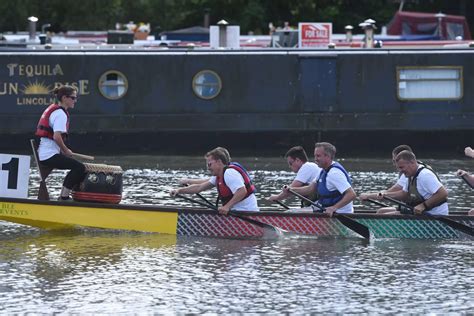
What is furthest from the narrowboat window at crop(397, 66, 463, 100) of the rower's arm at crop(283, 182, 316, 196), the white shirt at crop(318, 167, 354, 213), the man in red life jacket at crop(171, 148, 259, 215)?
the man in red life jacket at crop(171, 148, 259, 215)

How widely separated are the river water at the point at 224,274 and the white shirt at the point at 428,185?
0.50 meters

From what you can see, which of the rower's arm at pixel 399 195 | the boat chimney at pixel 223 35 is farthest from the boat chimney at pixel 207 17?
the rower's arm at pixel 399 195

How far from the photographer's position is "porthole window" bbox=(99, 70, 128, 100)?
3216 centimetres

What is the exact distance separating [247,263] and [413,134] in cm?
1561

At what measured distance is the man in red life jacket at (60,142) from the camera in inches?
742

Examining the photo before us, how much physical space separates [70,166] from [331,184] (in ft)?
12.1

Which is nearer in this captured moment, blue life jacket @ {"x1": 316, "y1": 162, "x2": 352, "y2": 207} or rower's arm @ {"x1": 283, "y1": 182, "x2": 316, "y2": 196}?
blue life jacket @ {"x1": 316, "y1": 162, "x2": 352, "y2": 207}

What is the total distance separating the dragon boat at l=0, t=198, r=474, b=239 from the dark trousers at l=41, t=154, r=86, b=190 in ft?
1.55

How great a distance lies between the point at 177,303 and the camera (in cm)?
1447

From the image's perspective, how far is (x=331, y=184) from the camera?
60.3 feet

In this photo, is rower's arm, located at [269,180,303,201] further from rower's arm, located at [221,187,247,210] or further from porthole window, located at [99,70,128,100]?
porthole window, located at [99,70,128,100]

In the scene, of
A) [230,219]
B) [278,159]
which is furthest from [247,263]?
[278,159]

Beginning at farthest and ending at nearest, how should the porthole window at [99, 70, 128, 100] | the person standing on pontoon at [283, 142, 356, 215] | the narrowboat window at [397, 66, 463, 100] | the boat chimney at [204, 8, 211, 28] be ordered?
the boat chimney at [204, 8, 211, 28]
the porthole window at [99, 70, 128, 100]
the narrowboat window at [397, 66, 463, 100]
the person standing on pontoon at [283, 142, 356, 215]

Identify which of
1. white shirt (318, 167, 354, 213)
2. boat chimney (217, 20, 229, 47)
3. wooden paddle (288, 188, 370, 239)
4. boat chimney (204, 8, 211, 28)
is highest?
boat chimney (204, 8, 211, 28)
